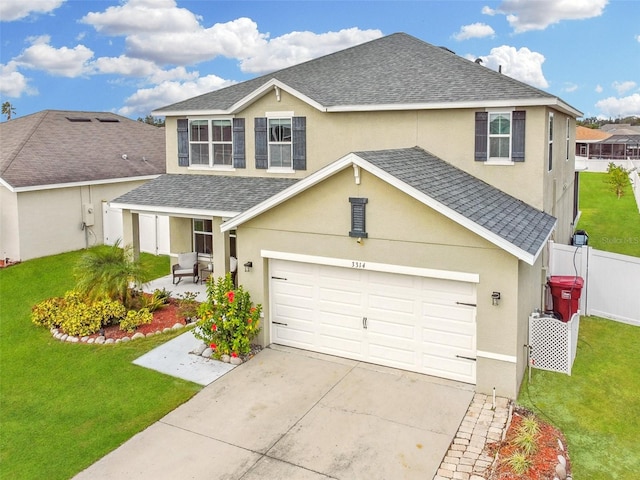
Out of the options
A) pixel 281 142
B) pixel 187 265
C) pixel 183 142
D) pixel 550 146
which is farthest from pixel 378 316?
pixel 183 142

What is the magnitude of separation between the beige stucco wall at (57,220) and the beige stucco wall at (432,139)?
8.73 metres

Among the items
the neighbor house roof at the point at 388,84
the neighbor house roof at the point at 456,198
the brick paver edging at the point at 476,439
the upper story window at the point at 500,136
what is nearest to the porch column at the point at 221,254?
the neighbor house roof at the point at 456,198

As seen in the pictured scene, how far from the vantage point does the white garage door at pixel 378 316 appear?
1010cm

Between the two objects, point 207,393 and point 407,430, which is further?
point 207,393

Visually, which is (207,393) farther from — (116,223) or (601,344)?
(116,223)

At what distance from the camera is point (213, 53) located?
1275 inches

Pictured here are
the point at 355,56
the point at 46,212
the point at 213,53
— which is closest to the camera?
the point at 355,56

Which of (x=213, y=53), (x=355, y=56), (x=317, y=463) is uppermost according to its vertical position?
Result: (x=213, y=53)

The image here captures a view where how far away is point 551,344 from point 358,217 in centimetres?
458

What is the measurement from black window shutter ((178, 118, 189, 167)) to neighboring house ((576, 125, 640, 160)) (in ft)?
181

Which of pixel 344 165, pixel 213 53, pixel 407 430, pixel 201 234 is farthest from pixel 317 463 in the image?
pixel 213 53

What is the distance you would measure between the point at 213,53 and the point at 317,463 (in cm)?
2934

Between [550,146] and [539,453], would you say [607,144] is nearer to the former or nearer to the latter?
[550,146]

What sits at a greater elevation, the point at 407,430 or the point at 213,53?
the point at 213,53
